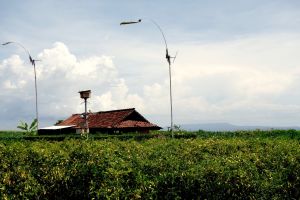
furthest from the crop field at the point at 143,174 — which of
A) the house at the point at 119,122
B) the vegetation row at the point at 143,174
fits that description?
the house at the point at 119,122

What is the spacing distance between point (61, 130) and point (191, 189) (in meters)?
52.5

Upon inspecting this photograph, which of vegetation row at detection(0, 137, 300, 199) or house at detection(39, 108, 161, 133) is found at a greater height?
house at detection(39, 108, 161, 133)

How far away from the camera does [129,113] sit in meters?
53.0

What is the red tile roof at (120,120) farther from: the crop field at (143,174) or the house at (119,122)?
the crop field at (143,174)

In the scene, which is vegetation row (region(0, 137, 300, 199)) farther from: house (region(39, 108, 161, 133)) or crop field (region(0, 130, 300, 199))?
house (region(39, 108, 161, 133))

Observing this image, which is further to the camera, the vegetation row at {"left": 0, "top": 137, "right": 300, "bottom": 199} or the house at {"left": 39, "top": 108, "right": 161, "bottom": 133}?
the house at {"left": 39, "top": 108, "right": 161, "bottom": 133}

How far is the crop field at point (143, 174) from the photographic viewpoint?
10188 mm

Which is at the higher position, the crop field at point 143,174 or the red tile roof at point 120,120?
the red tile roof at point 120,120

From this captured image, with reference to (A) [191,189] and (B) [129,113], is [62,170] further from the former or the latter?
(B) [129,113]

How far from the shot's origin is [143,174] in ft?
35.6

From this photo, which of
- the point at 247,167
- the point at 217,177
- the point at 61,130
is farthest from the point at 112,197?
the point at 61,130

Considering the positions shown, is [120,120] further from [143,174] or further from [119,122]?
[143,174]

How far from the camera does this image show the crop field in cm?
1019

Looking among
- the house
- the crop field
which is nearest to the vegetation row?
the crop field
